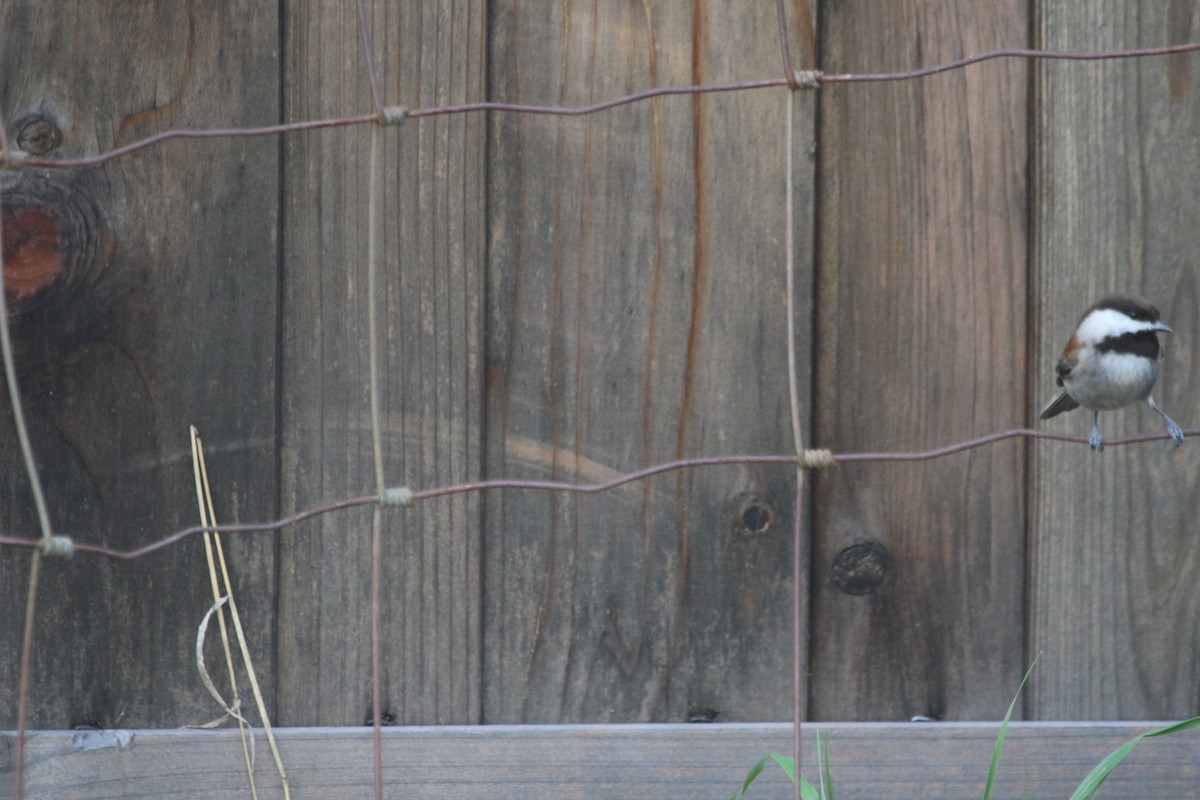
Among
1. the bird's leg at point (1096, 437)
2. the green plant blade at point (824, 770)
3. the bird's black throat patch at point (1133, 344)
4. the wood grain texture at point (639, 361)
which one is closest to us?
the green plant blade at point (824, 770)

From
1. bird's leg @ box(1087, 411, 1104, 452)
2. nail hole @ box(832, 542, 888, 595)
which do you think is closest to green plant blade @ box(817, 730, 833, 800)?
nail hole @ box(832, 542, 888, 595)

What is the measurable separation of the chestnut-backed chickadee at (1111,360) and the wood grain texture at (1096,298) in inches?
1.8

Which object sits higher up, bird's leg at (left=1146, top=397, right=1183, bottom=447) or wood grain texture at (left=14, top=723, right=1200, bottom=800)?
bird's leg at (left=1146, top=397, right=1183, bottom=447)

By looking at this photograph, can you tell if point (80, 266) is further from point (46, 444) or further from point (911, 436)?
point (911, 436)

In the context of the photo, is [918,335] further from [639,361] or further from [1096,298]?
[639,361]

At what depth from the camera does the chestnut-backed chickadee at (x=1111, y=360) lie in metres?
2.07

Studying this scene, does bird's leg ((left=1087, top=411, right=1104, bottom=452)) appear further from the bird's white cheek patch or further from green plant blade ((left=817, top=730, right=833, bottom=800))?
green plant blade ((left=817, top=730, right=833, bottom=800))

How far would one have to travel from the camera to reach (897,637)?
2.21m

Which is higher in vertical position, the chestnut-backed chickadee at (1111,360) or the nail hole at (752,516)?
the chestnut-backed chickadee at (1111,360)

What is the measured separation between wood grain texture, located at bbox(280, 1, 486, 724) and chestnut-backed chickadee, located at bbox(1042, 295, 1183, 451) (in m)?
0.99

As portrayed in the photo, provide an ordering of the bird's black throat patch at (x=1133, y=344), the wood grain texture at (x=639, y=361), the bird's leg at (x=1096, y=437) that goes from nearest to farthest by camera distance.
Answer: the bird's black throat patch at (x=1133, y=344) → the bird's leg at (x=1096, y=437) → the wood grain texture at (x=639, y=361)

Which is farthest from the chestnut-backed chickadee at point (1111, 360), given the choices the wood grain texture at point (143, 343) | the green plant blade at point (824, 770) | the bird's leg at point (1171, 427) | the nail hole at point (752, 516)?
the wood grain texture at point (143, 343)

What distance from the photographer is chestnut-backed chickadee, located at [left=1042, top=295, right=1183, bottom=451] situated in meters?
2.07

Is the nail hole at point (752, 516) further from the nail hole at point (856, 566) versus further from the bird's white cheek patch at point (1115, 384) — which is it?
the bird's white cheek patch at point (1115, 384)
